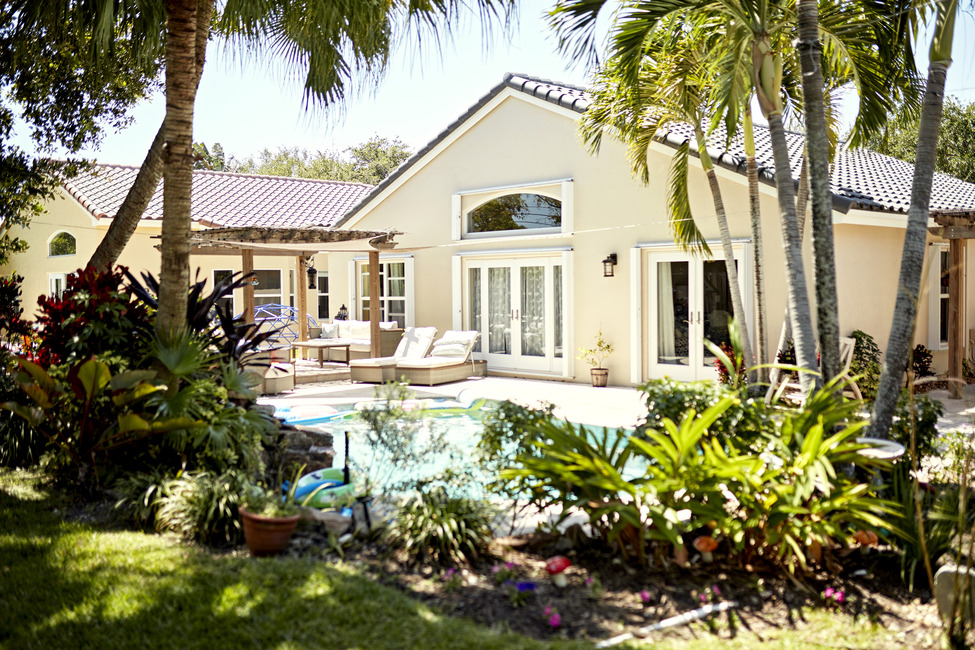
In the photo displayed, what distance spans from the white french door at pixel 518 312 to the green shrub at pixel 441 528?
10143mm

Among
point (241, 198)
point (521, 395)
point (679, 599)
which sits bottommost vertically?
point (679, 599)

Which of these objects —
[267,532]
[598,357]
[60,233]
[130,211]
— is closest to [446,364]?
[598,357]

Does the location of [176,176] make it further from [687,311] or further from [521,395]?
[687,311]

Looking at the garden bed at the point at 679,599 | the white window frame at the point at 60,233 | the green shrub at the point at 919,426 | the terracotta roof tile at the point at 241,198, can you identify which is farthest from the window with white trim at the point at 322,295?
the green shrub at the point at 919,426

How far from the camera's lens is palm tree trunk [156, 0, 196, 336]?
21.7ft

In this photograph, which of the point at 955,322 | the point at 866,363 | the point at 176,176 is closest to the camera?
the point at 176,176

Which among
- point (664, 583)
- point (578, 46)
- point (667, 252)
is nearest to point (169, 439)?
point (664, 583)

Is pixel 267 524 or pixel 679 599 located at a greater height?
pixel 267 524

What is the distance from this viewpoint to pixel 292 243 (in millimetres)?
14828

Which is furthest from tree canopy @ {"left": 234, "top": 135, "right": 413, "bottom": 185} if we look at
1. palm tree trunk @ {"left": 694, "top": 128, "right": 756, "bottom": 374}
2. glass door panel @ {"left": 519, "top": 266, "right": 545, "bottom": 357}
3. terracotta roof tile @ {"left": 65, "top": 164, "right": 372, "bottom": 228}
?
palm tree trunk @ {"left": 694, "top": 128, "right": 756, "bottom": 374}

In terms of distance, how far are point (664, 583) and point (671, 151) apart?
9886 mm

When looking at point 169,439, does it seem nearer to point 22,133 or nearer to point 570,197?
point 22,133

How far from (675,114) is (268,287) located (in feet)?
54.0

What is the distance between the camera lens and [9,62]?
9508 millimetres
